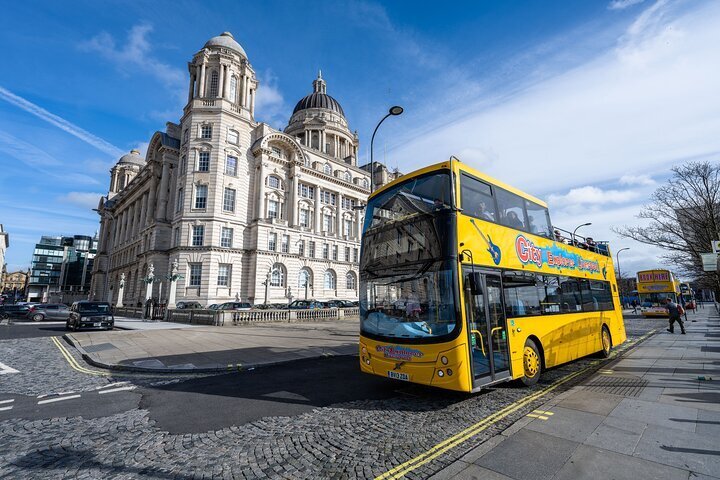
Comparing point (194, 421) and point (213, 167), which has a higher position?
point (213, 167)

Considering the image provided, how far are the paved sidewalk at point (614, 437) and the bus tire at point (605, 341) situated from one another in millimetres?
2781

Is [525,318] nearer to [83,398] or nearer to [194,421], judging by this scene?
[194,421]

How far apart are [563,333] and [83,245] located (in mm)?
148688

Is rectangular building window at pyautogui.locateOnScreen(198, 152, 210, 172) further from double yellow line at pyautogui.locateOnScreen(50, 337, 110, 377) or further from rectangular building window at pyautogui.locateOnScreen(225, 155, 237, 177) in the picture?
double yellow line at pyautogui.locateOnScreen(50, 337, 110, 377)

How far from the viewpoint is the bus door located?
5938mm

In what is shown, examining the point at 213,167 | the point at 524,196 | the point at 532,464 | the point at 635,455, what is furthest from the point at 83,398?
the point at 213,167

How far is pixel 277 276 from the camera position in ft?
142

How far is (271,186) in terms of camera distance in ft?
149

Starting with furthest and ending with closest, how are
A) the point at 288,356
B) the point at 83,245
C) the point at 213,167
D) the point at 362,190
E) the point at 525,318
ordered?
the point at 83,245, the point at 362,190, the point at 213,167, the point at 288,356, the point at 525,318

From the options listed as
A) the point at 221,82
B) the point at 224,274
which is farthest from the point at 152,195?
the point at 221,82

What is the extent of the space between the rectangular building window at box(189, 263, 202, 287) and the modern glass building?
99019mm

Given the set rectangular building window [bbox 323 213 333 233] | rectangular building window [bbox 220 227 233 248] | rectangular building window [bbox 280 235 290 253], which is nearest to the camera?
rectangular building window [bbox 220 227 233 248]

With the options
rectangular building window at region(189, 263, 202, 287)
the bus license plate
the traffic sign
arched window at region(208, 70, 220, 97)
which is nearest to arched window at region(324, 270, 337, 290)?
rectangular building window at region(189, 263, 202, 287)

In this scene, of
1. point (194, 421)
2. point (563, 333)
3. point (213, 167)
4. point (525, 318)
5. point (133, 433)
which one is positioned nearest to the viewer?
point (133, 433)
